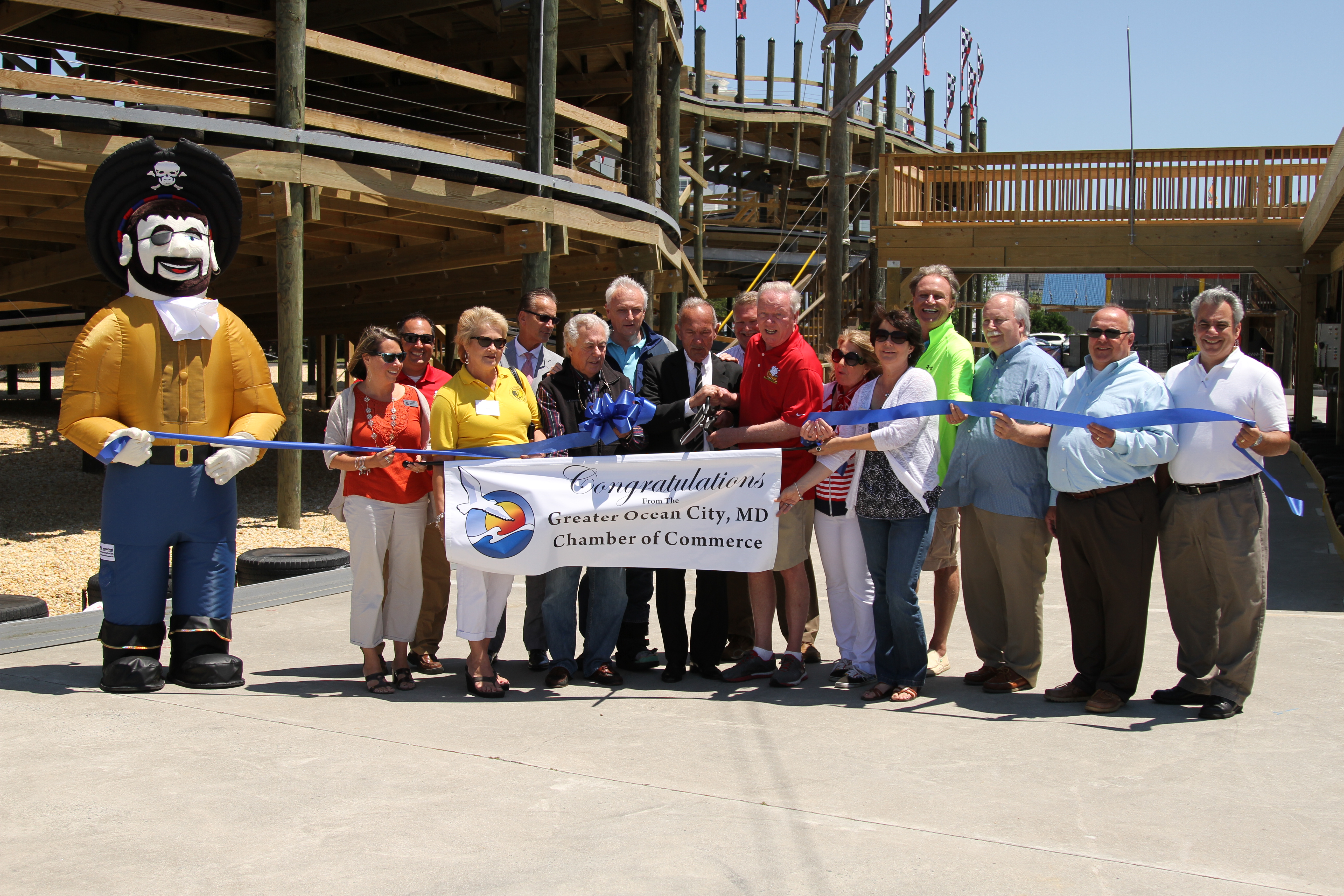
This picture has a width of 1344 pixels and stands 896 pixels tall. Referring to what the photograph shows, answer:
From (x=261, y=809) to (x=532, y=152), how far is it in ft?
33.5

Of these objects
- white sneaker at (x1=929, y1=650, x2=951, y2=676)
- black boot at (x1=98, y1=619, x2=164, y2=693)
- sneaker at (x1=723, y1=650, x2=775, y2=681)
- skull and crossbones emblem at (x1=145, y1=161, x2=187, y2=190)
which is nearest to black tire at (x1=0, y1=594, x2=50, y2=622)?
black boot at (x1=98, y1=619, x2=164, y2=693)

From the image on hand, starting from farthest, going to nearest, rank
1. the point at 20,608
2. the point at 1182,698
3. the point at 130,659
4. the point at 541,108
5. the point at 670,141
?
the point at 670,141
the point at 541,108
the point at 20,608
the point at 130,659
the point at 1182,698

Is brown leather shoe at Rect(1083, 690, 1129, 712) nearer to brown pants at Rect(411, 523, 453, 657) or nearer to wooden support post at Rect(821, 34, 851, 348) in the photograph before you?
brown pants at Rect(411, 523, 453, 657)

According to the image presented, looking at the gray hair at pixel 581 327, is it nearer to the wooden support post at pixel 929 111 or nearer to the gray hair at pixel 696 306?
the gray hair at pixel 696 306

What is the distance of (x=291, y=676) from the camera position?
5613 millimetres

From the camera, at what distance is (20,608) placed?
268 inches

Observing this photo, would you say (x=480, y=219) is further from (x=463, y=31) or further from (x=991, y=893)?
(x=991, y=893)

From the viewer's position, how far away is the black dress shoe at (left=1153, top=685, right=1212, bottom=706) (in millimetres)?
5062

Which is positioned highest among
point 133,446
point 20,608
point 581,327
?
point 581,327

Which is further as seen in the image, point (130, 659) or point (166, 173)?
point (166, 173)

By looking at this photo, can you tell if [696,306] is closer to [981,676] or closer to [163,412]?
[981,676]

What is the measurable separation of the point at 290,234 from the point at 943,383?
7.31 m

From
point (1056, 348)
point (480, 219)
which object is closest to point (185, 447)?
point (480, 219)

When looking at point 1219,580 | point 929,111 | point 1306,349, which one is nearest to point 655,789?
point 1219,580
